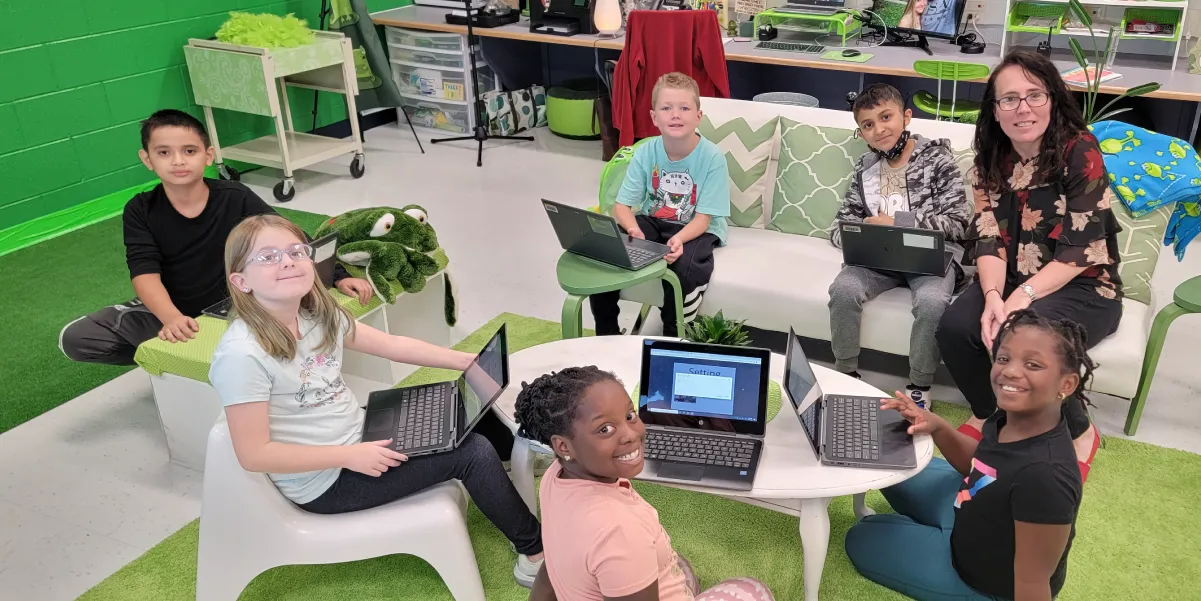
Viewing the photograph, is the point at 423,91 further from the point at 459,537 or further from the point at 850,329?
the point at 459,537

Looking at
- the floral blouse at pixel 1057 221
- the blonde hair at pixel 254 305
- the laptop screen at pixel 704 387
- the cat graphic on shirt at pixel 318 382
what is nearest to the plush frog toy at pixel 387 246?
the cat graphic on shirt at pixel 318 382

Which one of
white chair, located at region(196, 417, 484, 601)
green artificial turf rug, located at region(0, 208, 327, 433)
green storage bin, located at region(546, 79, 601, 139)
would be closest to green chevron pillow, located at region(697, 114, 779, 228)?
white chair, located at region(196, 417, 484, 601)

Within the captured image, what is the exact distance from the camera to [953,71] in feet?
12.8

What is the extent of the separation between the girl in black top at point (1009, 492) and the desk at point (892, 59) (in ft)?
8.38

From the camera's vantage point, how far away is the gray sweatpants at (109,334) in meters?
2.64

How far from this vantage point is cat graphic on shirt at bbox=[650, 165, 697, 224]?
304 centimetres

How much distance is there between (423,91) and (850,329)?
3.75 metres

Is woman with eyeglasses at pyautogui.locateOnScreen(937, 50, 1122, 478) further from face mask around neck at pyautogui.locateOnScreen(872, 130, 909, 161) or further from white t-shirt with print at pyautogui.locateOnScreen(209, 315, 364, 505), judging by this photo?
white t-shirt with print at pyautogui.locateOnScreen(209, 315, 364, 505)

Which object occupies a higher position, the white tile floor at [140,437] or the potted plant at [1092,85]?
the potted plant at [1092,85]

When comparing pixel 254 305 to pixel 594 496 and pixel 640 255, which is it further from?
pixel 640 255

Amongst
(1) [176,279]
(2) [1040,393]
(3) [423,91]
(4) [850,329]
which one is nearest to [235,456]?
(1) [176,279]

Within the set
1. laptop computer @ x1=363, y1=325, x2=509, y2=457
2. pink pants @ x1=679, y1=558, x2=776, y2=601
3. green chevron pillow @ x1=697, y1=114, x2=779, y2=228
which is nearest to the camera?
pink pants @ x1=679, y1=558, x2=776, y2=601

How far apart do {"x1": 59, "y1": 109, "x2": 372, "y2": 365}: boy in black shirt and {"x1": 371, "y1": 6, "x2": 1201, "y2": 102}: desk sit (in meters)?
2.56

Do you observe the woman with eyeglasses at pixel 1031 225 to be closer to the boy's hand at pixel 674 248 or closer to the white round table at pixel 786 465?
the white round table at pixel 786 465
